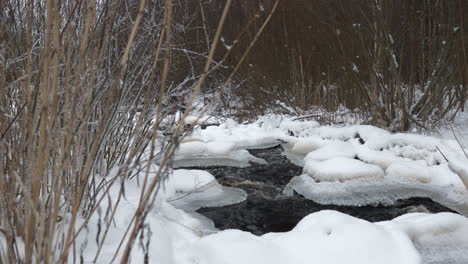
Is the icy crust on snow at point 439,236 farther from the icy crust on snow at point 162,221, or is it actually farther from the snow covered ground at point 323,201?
the icy crust on snow at point 162,221

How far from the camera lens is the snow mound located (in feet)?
9.36

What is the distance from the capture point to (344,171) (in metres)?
2.89

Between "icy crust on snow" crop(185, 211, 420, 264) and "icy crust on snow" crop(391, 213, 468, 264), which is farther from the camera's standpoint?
"icy crust on snow" crop(391, 213, 468, 264)

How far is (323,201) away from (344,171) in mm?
398

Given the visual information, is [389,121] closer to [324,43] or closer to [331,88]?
[331,88]

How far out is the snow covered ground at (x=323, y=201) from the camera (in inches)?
55.9

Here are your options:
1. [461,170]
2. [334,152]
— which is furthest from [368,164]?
[461,170]

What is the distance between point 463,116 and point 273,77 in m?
3.90

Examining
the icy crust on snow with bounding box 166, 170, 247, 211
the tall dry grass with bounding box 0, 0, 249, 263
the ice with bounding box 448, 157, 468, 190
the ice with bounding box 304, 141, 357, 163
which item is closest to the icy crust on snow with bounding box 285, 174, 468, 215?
the ice with bounding box 448, 157, 468, 190

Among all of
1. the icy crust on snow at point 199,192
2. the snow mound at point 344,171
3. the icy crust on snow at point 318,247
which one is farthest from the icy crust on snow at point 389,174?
the icy crust on snow at point 318,247

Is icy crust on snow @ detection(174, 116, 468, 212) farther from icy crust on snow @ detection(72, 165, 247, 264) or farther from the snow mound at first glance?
icy crust on snow @ detection(72, 165, 247, 264)

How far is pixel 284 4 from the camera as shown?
7.62 metres

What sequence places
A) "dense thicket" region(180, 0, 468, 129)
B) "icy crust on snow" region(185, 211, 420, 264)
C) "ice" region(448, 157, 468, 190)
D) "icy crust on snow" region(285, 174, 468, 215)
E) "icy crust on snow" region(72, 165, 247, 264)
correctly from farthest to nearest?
"dense thicket" region(180, 0, 468, 129), "icy crust on snow" region(285, 174, 468, 215), "ice" region(448, 157, 468, 190), "icy crust on snow" region(185, 211, 420, 264), "icy crust on snow" region(72, 165, 247, 264)

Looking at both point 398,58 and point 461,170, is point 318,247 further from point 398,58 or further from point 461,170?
point 398,58
